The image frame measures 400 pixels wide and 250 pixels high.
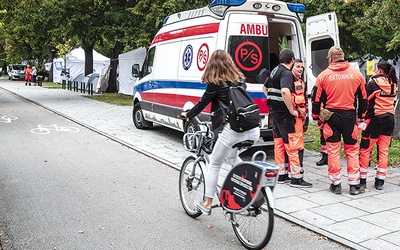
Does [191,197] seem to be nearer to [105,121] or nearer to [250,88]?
[250,88]

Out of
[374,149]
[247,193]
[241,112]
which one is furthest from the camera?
[374,149]

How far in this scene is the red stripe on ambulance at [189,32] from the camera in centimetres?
848

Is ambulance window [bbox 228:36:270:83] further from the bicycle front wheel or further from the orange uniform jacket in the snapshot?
the bicycle front wheel

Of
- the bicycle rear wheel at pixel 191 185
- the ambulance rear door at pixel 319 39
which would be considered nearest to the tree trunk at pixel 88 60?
the ambulance rear door at pixel 319 39

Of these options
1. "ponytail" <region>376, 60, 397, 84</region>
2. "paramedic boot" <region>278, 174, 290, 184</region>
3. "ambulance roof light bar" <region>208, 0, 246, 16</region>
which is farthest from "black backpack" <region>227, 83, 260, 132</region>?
"ambulance roof light bar" <region>208, 0, 246, 16</region>

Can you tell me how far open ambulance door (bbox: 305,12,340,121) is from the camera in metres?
9.15

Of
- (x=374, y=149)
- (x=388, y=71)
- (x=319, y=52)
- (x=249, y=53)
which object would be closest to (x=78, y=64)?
(x=319, y=52)

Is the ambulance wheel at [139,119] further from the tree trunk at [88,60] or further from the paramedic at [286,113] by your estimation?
the tree trunk at [88,60]

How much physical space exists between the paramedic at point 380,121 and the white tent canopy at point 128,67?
17996mm

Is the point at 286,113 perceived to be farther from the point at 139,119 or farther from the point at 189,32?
the point at 139,119

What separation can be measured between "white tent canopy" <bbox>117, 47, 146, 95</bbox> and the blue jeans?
19243mm

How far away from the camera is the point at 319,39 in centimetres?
955

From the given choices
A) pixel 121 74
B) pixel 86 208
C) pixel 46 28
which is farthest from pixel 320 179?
pixel 46 28

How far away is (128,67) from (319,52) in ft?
52.3
